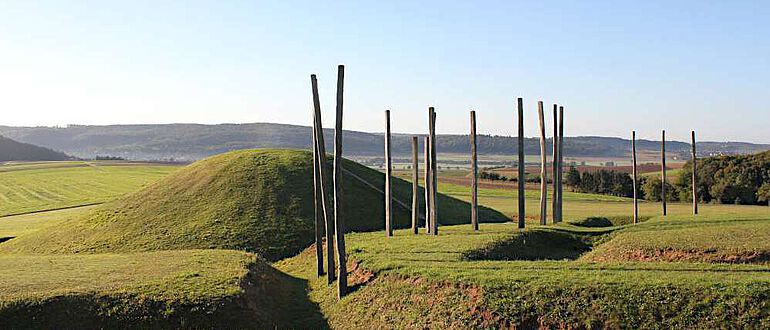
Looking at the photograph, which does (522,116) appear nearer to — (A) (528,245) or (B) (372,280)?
(A) (528,245)

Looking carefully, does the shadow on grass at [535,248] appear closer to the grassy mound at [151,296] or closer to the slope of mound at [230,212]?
the grassy mound at [151,296]

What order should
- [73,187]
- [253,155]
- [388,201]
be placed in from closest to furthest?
[388,201], [253,155], [73,187]

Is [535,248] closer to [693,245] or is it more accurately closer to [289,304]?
[693,245]

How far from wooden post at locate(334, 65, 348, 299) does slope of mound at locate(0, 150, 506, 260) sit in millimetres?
9881

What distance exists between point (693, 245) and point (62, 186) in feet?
273

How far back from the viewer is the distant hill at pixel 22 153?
183750 mm

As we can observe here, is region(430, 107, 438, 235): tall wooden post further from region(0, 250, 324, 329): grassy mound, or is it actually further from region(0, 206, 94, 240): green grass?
region(0, 206, 94, 240): green grass

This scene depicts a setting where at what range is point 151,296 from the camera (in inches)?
777

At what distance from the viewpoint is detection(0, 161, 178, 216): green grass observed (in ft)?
219

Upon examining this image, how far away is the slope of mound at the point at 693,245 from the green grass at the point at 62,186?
52072 mm

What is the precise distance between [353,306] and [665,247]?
12183 millimetres

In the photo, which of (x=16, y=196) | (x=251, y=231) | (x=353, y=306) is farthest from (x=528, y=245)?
(x=16, y=196)

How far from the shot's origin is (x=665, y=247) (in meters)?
25.1

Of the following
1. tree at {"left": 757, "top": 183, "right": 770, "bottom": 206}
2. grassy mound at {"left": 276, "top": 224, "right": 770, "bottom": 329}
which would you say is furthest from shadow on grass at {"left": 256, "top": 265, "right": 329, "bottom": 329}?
tree at {"left": 757, "top": 183, "right": 770, "bottom": 206}
